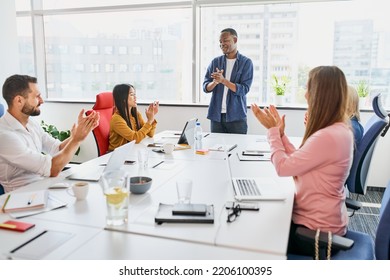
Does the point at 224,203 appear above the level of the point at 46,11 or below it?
below

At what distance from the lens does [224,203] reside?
157 centimetres

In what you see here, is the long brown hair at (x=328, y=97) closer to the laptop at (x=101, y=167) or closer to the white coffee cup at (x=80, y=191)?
the laptop at (x=101, y=167)

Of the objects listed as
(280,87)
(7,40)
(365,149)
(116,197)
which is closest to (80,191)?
(116,197)

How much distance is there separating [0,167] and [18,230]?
0.80 m

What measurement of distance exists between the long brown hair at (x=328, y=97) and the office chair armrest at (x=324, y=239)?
0.49 meters

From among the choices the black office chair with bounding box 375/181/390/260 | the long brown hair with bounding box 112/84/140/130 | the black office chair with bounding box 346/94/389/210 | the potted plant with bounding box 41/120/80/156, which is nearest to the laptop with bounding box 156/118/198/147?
the long brown hair with bounding box 112/84/140/130

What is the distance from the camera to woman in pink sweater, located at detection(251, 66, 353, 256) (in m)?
1.55

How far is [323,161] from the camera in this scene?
1.55 meters

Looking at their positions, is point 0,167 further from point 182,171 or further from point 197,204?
point 197,204

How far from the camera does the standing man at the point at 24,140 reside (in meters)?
1.91

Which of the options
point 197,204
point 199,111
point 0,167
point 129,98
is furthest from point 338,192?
point 199,111

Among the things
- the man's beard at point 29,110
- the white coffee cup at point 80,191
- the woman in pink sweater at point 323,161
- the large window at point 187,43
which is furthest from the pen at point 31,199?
the large window at point 187,43

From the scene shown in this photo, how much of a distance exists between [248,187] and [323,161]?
0.39 meters

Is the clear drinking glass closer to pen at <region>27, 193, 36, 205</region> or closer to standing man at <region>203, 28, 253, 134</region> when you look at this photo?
pen at <region>27, 193, 36, 205</region>
